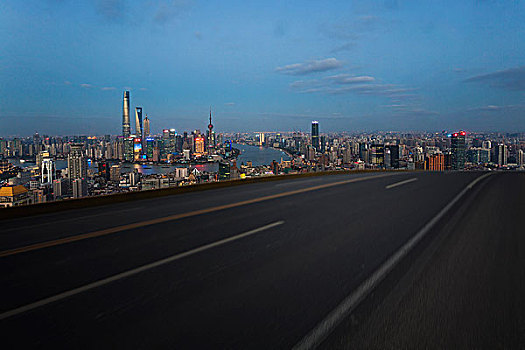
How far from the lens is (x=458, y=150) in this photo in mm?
41781

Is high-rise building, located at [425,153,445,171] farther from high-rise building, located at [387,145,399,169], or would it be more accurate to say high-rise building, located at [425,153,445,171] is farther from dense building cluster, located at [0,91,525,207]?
high-rise building, located at [387,145,399,169]

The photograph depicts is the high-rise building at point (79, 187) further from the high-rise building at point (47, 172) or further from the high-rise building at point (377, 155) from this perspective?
the high-rise building at point (377, 155)

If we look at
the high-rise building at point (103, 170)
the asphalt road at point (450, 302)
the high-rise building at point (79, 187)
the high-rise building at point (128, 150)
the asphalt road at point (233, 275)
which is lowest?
the asphalt road at point (450, 302)

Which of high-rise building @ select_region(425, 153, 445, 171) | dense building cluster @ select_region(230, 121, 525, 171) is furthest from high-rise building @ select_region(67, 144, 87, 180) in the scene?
high-rise building @ select_region(425, 153, 445, 171)

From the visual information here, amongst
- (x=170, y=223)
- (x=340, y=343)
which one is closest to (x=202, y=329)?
(x=340, y=343)

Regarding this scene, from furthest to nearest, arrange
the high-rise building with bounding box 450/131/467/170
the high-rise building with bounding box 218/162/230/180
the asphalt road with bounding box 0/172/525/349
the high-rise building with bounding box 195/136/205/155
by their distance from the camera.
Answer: the high-rise building with bounding box 450/131/467/170, the high-rise building with bounding box 195/136/205/155, the high-rise building with bounding box 218/162/230/180, the asphalt road with bounding box 0/172/525/349

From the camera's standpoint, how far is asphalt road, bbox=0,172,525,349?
272 centimetres

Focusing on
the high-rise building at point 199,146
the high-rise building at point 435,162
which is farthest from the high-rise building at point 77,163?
the high-rise building at point 435,162

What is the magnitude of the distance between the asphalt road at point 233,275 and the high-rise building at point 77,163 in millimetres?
5389

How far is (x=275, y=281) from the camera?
374 cm

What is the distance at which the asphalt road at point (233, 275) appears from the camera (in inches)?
107

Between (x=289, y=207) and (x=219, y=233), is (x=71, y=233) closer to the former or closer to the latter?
(x=219, y=233)

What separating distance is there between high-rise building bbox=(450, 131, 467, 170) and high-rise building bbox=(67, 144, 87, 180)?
36.6 meters

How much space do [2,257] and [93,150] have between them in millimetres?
16213
